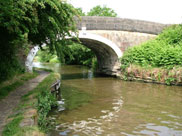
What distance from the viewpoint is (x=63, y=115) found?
6.16 metres

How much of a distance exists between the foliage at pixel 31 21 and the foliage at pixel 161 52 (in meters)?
7.00

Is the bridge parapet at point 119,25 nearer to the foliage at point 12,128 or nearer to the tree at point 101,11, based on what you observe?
the foliage at point 12,128

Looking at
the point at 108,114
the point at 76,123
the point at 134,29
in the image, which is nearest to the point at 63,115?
the point at 76,123

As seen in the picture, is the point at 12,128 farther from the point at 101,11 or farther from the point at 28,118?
the point at 101,11

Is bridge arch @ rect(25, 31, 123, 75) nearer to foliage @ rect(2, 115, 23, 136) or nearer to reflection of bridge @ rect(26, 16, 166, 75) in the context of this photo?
reflection of bridge @ rect(26, 16, 166, 75)

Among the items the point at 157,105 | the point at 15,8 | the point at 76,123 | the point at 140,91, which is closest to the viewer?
the point at 15,8

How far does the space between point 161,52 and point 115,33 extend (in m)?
3.34

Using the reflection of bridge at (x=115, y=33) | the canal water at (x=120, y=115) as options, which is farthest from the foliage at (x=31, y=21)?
the reflection of bridge at (x=115, y=33)

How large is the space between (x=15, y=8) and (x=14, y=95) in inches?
101

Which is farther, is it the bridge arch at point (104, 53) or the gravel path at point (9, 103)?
the bridge arch at point (104, 53)

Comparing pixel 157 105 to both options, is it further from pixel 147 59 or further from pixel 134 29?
pixel 134 29

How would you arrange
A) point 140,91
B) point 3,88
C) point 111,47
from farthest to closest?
point 111,47
point 140,91
point 3,88

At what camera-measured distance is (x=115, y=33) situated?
47.9 feet

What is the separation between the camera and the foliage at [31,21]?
4.80m
